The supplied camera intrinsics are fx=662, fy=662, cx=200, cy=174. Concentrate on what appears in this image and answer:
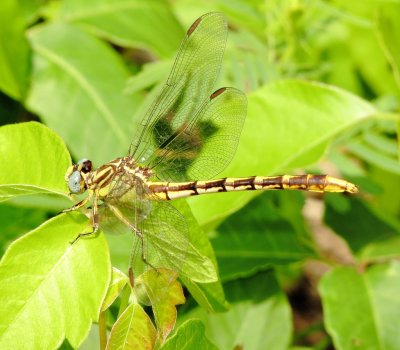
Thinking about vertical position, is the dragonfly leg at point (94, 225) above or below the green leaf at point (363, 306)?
above

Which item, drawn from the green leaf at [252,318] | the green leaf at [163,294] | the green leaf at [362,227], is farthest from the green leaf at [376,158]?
the green leaf at [163,294]

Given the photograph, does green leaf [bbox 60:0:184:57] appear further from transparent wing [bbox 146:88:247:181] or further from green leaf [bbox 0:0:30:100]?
transparent wing [bbox 146:88:247:181]

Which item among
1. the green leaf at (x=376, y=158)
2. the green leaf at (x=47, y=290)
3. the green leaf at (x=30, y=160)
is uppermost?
the green leaf at (x=30, y=160)

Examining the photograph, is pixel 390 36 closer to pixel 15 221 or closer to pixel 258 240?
pixel 258 240

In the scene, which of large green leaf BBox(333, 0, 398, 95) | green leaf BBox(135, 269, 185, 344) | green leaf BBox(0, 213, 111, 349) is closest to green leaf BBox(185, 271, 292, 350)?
green leaf BBox(135, 269, 185, 344)

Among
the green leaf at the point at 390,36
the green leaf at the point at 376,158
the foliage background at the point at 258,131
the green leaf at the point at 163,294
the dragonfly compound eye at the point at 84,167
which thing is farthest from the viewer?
the green leaf at the point at 376,158

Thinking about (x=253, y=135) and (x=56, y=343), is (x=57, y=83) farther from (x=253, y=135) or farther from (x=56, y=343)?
(x=56, y=343)

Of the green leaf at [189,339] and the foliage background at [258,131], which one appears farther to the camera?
the foliage background at [258,131]

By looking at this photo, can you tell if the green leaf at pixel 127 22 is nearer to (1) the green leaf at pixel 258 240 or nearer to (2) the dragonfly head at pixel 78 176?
(1) the green leaf at pixel 258 240
